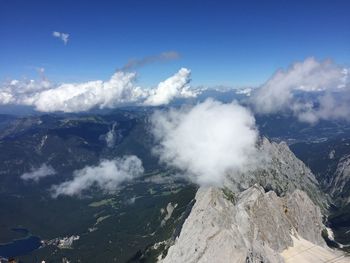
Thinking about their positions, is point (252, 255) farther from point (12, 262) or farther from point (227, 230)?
point (12, 262)

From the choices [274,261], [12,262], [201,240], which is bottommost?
[274,261]

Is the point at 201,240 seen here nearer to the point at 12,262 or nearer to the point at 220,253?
the point at 220,253

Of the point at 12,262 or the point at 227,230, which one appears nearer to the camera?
the point at 12,262

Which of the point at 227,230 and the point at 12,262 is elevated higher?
the point at 12,262

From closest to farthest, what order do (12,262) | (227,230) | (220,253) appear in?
(12,262) < (220,253) < (227,230)

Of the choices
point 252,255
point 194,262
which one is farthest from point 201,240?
point 252,255

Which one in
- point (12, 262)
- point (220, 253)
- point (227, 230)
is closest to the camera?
point (12, 262)

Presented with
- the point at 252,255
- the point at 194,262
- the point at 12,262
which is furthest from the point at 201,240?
the point at 12,262

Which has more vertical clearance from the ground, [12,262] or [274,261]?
[12,262]

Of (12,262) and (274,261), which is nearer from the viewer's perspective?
(12,262)
